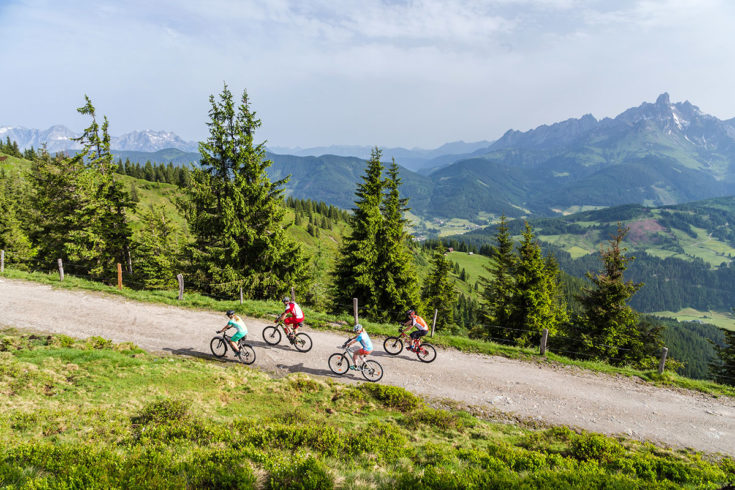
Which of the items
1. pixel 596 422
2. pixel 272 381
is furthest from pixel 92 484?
pixel 596 422

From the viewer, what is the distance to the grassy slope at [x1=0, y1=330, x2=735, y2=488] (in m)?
7.02

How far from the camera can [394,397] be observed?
13805 mm

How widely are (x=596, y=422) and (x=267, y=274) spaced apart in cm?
2338

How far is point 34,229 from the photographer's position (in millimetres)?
40312

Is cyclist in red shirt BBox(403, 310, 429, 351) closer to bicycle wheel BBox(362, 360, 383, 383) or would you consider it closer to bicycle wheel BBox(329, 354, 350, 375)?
bicycle wheel BBox(362, 360, 383, 383)

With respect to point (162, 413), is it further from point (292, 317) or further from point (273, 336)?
point (273, 336)

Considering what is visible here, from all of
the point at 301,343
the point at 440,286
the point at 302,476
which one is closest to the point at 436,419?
the point at 302,476

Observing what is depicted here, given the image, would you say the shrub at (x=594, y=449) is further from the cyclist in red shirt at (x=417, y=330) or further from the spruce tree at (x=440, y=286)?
the spruce tree at (x=440, y=286)

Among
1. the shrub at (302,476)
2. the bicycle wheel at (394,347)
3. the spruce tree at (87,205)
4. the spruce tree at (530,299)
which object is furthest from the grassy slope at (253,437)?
the spruce tree at (87,205)

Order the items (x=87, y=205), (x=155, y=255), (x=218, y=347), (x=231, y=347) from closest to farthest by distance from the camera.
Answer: (x=231, y=347) → (x=218, y=347) → (x=87, y=205) → (x=155, y=255)

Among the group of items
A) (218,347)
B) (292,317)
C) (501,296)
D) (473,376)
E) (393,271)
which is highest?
(393,271)

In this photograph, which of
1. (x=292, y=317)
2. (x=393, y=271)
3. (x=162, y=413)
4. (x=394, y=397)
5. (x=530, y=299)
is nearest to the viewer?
(x=162, y=413)

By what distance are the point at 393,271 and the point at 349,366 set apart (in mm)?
15405

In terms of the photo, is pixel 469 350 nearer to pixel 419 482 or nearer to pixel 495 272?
pixel 419 482
